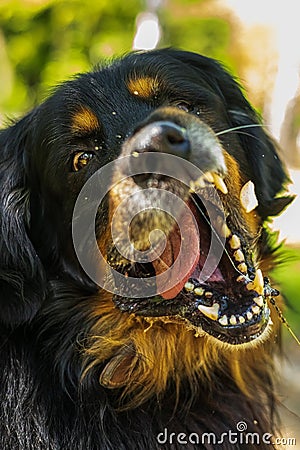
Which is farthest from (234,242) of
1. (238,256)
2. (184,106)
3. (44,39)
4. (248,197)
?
(44,39)

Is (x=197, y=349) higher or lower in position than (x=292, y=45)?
lower

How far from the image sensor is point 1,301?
2.05m

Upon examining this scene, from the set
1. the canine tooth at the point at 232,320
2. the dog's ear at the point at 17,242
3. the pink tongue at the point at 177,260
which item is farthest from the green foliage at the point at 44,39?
the canine tooth at the point at 232,320

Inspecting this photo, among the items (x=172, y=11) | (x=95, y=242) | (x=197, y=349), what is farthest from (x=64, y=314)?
(x=172, y=11)

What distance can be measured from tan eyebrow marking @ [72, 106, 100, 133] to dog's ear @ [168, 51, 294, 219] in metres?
0.46

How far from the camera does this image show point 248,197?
7.20 ft

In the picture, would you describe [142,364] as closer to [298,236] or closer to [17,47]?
[298,236]

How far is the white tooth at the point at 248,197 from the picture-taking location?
7.00 ft

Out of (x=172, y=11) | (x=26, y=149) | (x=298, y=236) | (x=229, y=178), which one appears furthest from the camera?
(x=172, y=11)

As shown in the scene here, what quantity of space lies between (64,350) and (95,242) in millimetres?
341

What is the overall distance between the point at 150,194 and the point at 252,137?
2.10ft

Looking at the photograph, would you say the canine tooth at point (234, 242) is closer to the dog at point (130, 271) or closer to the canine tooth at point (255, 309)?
the dog at point (130, 271)

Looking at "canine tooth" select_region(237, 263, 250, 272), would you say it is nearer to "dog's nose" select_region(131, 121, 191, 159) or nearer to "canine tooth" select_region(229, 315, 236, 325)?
"canine tooth" select_region(229, 315, 236, 325)

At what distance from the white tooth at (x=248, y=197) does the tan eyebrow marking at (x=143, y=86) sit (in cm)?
41
